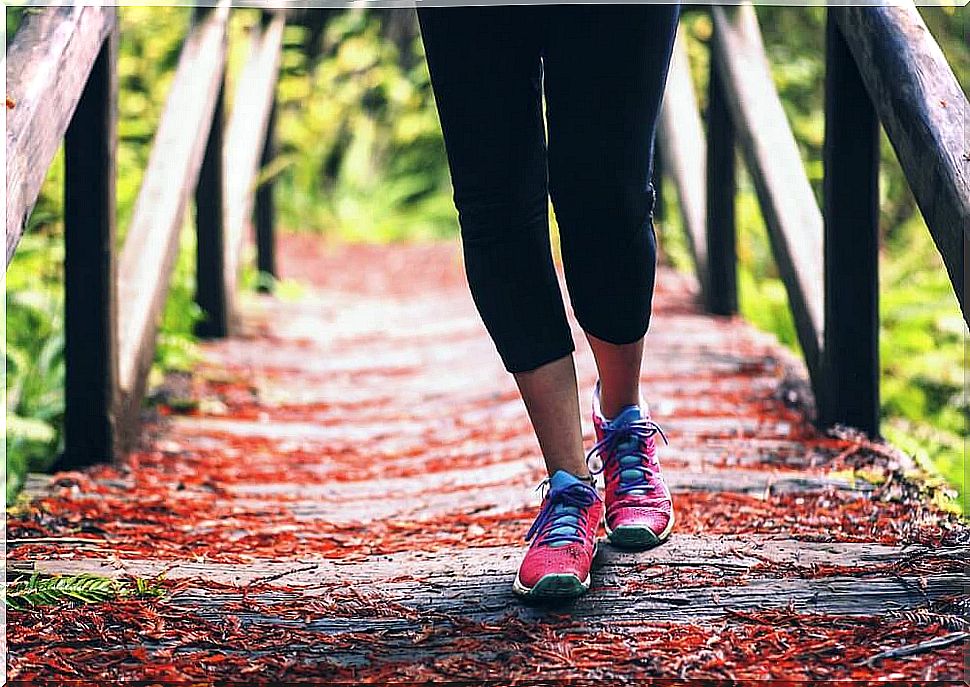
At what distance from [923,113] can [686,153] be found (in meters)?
2.97

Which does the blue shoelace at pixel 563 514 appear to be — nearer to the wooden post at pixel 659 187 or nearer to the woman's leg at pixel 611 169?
the woman's leg at pixel 611 169

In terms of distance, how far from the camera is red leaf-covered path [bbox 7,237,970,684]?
67.2 inches

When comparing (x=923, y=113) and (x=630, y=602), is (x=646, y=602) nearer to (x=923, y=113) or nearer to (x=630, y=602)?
(x=630, y=602)

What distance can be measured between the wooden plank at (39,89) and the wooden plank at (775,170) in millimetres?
1891

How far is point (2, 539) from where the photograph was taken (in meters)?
2.32

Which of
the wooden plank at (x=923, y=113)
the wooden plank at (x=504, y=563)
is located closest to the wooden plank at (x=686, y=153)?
the wooden plank at (x=923, y=113)

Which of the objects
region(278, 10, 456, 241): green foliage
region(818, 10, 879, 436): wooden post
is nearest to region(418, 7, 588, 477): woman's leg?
region(818, 10, 879, 436): wooden post

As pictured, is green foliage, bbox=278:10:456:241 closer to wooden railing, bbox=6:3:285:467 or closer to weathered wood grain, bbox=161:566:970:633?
wooden railing, bbox=6:3:285:467

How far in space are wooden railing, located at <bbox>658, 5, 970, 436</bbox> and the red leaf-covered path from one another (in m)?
0.23

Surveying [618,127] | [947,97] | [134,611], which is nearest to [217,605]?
[134,611]

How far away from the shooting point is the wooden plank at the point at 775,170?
127 inches

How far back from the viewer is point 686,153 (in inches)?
196

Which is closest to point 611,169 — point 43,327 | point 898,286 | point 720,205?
point 43,327

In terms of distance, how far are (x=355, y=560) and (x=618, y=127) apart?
96 centimetres
